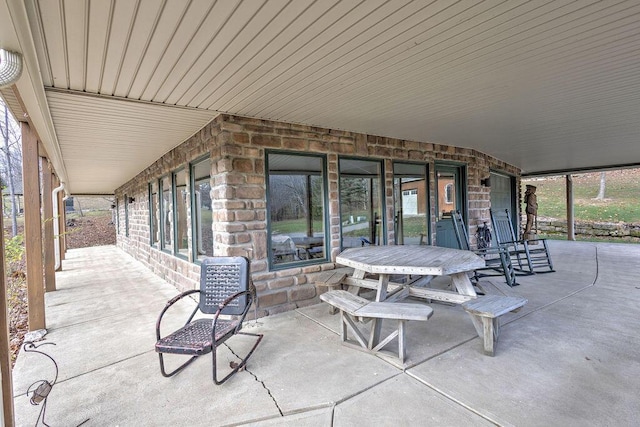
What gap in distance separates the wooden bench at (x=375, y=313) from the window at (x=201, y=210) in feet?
6.89

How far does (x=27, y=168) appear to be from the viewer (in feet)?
10.7

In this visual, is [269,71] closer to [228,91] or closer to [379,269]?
[228,91]

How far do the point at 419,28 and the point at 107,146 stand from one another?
4.90 metres

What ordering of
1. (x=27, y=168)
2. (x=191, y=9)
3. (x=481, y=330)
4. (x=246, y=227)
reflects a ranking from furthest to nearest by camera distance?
1. (x=246, y=227)
2. (x=27, y=168)
3. (x=481, y=330)
4. (x=191, y=9)

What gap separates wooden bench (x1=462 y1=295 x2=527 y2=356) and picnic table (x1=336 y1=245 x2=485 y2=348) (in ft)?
0.91

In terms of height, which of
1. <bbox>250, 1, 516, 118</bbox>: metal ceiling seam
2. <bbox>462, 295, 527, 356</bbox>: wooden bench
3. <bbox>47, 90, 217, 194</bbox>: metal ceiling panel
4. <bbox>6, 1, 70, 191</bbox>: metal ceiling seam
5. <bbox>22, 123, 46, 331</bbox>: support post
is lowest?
<bbox>462, 295, 527, 356</bbox>: wooden bench

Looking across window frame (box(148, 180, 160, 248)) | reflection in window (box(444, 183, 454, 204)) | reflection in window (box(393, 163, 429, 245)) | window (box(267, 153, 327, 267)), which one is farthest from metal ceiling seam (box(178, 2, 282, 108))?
reflection in window (box(444, 183, 454, 204))

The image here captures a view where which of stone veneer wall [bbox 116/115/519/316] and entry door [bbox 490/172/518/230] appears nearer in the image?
stone veneer wall [bbox 116/115/519/316]

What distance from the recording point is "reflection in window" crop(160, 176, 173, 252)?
5.45 meters

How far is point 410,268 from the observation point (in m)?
2.75

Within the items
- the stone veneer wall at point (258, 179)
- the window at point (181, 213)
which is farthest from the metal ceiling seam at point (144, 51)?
the window at point (181, 213)

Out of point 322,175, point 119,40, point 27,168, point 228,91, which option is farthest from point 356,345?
point 27,168

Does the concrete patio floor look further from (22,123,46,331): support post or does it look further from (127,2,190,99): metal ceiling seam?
(127,2,190,99): metal ceiling seam

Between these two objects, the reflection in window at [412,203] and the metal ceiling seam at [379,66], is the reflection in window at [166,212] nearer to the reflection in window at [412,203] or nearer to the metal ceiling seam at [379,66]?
the metal ceiling seam at [379,66]
